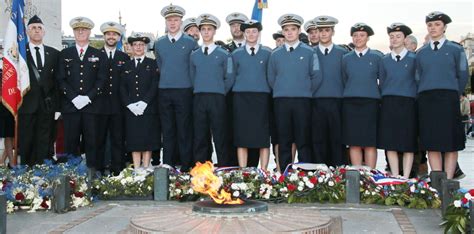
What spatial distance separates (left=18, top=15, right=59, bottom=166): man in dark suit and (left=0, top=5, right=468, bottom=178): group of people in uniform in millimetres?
14

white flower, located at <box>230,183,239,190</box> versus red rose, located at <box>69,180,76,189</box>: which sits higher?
red rose, located at <box>69,180,76,189</box>

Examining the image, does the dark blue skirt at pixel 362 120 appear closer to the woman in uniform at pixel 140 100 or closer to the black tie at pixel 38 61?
the woman in uniform at pixel 140 100

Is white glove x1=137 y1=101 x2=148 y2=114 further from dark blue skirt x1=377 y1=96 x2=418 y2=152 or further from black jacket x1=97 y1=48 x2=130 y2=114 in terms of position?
dark blue skirt x1=377 y1=96 x2=418 y2=152

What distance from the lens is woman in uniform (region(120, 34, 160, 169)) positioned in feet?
28.4

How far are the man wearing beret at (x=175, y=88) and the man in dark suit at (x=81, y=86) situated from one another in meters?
0.88

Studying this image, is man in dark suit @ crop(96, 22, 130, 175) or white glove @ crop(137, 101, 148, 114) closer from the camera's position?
white glove @ crop(137, 101, 148, 114)

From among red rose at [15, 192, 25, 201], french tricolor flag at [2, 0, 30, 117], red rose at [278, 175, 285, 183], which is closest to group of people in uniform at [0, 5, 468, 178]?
french tricolor flag at [2, 0, 30, 117]

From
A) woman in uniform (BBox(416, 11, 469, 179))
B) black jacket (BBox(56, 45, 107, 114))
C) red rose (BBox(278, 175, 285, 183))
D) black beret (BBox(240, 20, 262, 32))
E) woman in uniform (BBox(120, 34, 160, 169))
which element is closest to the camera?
red rose (BBox(278, 175, 285, 183))

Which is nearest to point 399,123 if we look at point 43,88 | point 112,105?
point 112,105

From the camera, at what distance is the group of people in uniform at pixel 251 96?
7945 millimetres

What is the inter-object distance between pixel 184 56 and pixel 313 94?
69.2 inches

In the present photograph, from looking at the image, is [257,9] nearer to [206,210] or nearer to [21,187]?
[21,187]

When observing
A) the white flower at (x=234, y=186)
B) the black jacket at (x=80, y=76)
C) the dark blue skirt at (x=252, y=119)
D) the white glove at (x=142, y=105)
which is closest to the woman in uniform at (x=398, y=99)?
the dark blue skirt at (x=252, y=119)

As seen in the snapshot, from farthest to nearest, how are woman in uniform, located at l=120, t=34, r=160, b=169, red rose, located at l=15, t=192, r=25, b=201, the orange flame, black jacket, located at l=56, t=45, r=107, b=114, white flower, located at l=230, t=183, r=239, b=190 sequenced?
woman in uniform, located at l=120, t=34, r=160, b=169
black jacket, located at l=56, t=45, r=107, b=114
white flower, located at l=230, t=183, r=239, b=190
red rose, located at l=15, t=192, r=25, b=201
the orange flame
